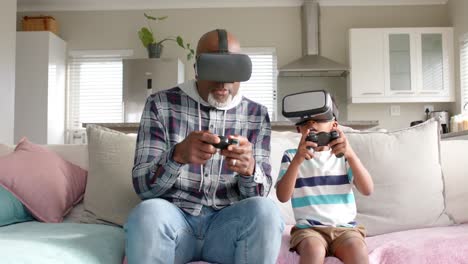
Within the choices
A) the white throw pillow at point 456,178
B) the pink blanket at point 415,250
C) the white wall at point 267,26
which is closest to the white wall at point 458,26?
the white wall at point 267,26

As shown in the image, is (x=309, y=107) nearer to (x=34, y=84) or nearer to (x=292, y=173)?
(x=292, y=173)

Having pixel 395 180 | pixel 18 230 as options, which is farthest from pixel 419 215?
pixel 18 230

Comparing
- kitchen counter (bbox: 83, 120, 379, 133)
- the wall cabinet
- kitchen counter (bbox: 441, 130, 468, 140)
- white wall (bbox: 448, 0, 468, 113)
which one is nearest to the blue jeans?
kitchen counter (bbox: 83, 120, 379, 133)

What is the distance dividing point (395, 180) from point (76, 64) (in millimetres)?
4913

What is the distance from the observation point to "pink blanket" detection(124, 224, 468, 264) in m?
1.43

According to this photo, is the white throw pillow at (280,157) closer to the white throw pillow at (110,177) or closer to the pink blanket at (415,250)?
the pink blanket at (415,250)

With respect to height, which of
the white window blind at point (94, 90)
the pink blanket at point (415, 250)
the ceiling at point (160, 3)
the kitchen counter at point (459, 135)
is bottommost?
the pink blanket at point (415, 250)

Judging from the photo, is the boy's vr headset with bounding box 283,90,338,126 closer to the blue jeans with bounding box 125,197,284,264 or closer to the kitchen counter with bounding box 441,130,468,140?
the blue jeans with bounding box 125,197,284,264

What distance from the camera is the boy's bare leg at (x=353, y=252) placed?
1393 millimetres

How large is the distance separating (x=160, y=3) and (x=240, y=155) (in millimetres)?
4867

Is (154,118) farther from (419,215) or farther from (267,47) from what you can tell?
(267,47)

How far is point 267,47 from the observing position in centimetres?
579

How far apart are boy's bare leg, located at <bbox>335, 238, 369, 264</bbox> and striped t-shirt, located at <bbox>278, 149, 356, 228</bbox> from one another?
12 centimetres

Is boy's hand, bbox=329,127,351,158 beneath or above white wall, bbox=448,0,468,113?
beneath
